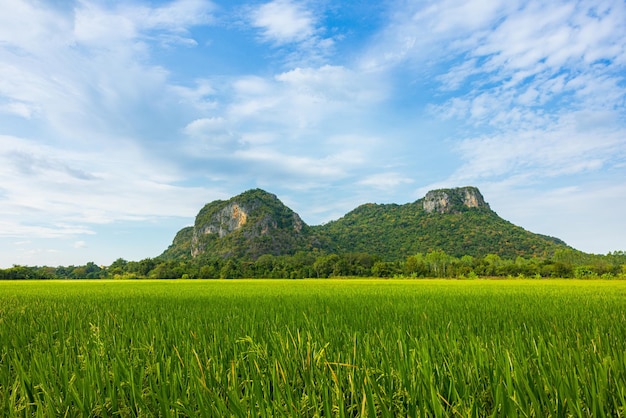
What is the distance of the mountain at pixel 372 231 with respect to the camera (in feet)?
360

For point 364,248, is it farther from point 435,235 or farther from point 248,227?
point 248,227

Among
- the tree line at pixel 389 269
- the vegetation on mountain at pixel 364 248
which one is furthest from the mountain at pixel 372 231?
the tree line at pixel 389 269

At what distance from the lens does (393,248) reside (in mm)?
111562

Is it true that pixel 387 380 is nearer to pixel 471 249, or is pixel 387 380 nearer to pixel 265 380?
pixel 265 380

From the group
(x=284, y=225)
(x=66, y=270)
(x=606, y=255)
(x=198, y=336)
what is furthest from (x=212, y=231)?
(x=198, y=336)

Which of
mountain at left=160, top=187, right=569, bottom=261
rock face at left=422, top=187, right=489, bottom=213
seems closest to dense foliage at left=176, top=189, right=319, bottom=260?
mountain at left=160, top=187, right=569, bottom=261

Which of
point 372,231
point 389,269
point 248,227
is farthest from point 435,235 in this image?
point 248,227

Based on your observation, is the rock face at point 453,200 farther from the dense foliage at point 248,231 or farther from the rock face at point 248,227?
the rock face at point 248,227

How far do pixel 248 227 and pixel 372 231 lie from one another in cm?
5642

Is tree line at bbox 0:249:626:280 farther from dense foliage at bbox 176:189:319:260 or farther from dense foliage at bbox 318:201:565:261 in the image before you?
dense foliage at bbox 176:189:319:260

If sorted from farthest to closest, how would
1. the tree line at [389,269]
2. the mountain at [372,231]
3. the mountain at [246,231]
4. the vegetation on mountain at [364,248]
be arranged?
the mountain at [246,231], the mountain at [372,231], the vegetation on mountain at [364,248], the tree line at [389,269]

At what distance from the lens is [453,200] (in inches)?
5782

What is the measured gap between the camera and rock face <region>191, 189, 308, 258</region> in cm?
13662

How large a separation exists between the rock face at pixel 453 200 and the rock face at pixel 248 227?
55964mm
